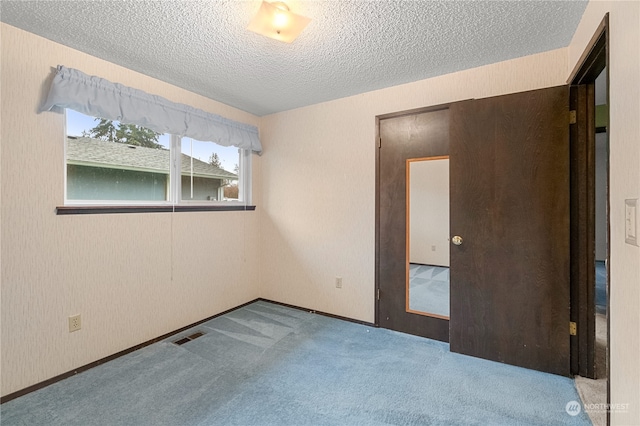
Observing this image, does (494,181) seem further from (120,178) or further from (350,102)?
(120,178)

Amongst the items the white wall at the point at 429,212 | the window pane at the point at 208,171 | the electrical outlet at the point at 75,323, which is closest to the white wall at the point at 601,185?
the white wall at the point at 429,212

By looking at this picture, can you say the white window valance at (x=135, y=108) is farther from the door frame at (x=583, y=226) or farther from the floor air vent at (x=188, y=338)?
the door frame at (x=583, y=226)

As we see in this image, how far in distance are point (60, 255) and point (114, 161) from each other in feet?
2.60

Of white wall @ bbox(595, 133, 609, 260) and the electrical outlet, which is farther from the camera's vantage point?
white wall @ bbox(595, 133, 609, 260)

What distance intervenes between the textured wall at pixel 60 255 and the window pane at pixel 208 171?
31 centimetres

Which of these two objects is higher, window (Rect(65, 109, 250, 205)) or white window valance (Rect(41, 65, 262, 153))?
white window valance (Rect(41, 65, 262, 153))

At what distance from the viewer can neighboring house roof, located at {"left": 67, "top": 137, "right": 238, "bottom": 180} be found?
2125mm

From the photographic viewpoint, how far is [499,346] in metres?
2.14

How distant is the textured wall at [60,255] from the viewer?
69.5 inches

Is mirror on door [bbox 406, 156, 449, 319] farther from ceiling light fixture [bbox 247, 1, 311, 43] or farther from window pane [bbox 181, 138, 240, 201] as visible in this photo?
window pane [bbox 181, 138, 240, 201]

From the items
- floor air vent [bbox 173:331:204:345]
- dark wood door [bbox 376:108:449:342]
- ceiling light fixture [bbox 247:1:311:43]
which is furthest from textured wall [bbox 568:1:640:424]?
floor air vent [bbox 173:331:204:345]

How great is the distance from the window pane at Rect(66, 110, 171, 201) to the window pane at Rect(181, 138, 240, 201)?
0.61ft

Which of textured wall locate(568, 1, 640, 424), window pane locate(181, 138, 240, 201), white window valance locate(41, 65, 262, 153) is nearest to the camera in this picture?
textured wall locate(568, 1, 640, 424)

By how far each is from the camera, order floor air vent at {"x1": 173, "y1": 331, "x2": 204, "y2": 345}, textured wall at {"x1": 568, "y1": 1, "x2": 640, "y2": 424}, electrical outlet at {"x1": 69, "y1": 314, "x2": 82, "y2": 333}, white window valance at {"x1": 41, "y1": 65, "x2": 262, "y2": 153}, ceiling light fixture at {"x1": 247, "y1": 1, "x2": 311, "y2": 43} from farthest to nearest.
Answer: floor air vent at {"x1": 173, "y1": 331, "x2": 204, "y2": 345} → electrical outlet at {"x1": 69, "y1": 314, "x2": 82, "y2": 333} → white window valance at {"x1": 41, "y1": 65, "x2": 262, "y2": 153} → ceiling light fixture at {"x1": 247, "y1": 1, "x2": 311, "y2": 43} → textured wall at {"x1": 568, "y1": 1, "x2": 640, "y2": 424}
